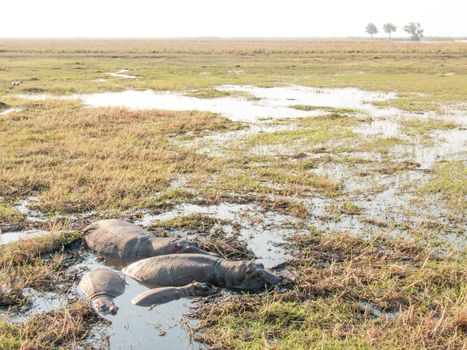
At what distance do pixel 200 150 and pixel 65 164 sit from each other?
3.63 meters

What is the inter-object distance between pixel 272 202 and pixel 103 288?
4285mm

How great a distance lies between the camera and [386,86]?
29578mm

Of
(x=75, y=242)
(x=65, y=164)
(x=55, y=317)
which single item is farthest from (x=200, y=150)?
(x=55, y=317)

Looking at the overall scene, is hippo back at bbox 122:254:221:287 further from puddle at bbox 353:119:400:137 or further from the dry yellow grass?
the dry yellow grass

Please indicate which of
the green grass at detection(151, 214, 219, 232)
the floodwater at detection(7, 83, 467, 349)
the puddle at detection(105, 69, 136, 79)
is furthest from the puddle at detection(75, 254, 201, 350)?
the puddle at detection(105, 69, 136, 79)

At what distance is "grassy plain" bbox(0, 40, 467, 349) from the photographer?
5758 mm

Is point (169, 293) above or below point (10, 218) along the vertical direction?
below

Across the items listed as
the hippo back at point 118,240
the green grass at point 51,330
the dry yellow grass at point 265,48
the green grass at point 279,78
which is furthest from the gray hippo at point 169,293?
the dry yellow grass at point 265,48

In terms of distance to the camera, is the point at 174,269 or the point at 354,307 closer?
the point at 354,307

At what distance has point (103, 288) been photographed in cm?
657

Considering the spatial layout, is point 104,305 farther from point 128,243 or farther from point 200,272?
point 128,243

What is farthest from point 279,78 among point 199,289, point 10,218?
point 199,289

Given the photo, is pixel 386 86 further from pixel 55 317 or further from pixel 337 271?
A: pixel 55 317

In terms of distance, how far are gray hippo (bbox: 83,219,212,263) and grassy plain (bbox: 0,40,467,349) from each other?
44 cm
